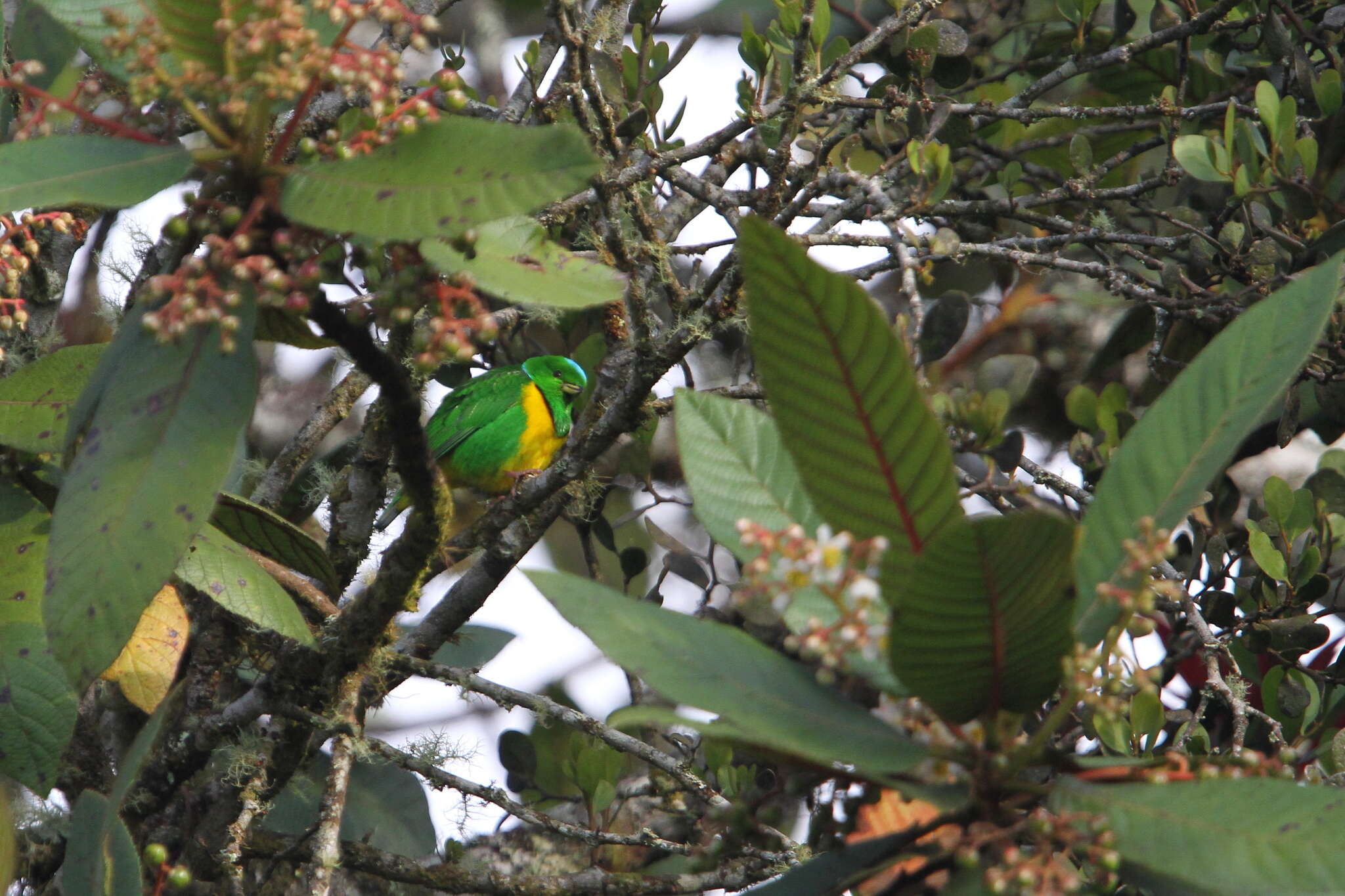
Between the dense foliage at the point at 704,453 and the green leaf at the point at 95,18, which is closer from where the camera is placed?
the dense foliage at the point at 704,453

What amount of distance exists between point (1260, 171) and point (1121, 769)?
165 centimetres

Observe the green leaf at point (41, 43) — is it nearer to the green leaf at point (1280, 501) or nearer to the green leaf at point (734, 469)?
the green leaf at point (734, 469)

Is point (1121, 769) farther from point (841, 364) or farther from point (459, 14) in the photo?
point (459, 14)

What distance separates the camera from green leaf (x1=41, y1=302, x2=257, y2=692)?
118 centimetres

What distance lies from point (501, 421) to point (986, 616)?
3574mm

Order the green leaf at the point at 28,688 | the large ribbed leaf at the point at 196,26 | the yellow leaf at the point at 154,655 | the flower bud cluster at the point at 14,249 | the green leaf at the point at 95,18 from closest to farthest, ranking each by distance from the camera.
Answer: the large ribbed leaf at the point at 196,26 → the green leaf at the point at 95,18 → the flower bud cluster at the point at 14,249 → the green leaf at the point at 28,688 → the yellow leaf at the point at 154,655

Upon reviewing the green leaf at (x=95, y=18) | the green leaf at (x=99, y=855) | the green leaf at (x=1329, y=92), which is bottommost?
the green leaf at (x=99, y=855)


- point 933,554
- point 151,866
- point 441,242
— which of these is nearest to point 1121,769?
point 933,554

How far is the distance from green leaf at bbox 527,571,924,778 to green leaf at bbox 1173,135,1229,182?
65.2 inches

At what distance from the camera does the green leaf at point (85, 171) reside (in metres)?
1.13

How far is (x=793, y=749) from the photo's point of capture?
96 centimetres

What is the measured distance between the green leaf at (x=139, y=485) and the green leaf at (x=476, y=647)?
204 cm

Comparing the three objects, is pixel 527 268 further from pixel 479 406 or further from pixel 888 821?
pixel 479 406

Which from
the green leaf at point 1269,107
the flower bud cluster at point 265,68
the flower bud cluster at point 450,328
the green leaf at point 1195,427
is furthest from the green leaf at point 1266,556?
the flower bud cluster at point 265,68
